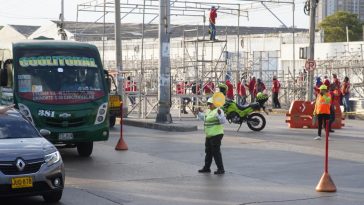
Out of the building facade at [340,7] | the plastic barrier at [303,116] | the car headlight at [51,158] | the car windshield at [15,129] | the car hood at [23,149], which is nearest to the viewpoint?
the car hood at [23,149]

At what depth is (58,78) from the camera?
15.2 meters

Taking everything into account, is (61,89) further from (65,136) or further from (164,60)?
(164,60)

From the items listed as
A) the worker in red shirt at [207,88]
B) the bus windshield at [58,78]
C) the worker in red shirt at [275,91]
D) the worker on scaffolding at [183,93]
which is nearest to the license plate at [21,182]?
the bus windshield at [58,78]

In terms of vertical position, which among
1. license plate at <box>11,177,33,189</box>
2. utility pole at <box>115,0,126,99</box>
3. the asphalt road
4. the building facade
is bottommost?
A: the asphalt road

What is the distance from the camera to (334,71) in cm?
4209

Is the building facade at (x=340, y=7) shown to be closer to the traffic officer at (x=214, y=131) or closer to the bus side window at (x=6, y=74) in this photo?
the bus side window at (x=6, y=74)

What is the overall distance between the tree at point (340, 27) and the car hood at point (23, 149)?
76143mm

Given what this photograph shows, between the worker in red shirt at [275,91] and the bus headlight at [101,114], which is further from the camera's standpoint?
the worker in red shirt at [275,91]

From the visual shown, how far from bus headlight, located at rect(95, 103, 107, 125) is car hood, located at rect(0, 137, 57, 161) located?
4934 mm

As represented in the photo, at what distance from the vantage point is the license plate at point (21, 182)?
8.97 m

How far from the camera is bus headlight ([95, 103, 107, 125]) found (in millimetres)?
15061

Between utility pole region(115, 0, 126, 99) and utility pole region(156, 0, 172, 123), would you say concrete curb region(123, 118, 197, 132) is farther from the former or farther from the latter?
utility pole region(115, 0, 126, 99)

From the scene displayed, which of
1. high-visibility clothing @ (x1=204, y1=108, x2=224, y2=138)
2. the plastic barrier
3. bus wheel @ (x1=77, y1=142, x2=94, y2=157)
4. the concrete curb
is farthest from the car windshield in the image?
the plastic barrier

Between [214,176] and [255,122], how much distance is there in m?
10.1
